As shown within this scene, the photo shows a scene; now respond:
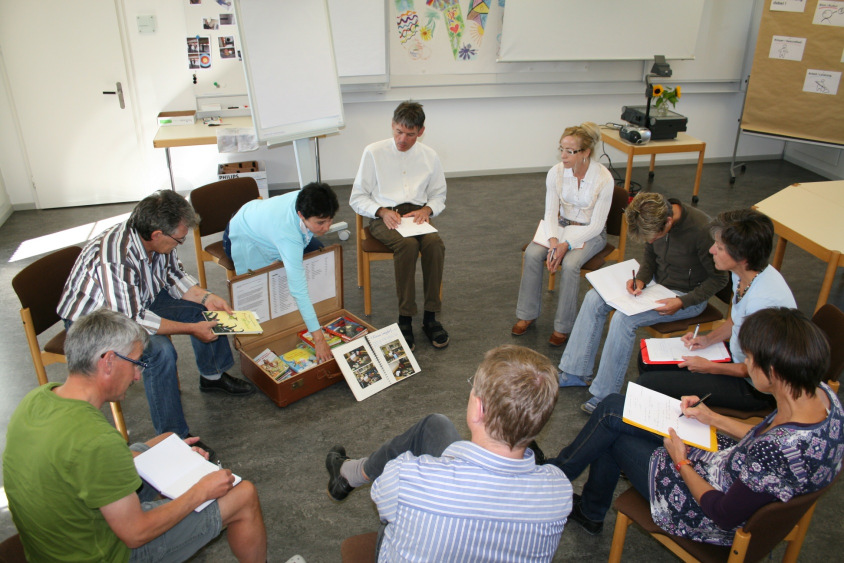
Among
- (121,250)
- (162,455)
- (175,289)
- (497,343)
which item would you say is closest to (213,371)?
(175,289)

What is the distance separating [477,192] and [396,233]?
2644mm

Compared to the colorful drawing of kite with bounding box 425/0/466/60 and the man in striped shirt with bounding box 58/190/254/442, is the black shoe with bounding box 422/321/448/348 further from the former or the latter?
the colorful drawing of kite with bounding box 425/0/466/60

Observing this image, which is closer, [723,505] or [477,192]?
[723,505]

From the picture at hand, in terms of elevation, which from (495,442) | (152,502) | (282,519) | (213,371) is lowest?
(282,519)

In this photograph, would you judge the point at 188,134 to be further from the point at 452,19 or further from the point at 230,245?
the point at 452,19

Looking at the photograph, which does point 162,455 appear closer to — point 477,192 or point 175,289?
point 175,289

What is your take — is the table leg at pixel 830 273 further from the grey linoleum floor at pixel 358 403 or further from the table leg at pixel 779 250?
the grey linoleum floor at pixel 358 403

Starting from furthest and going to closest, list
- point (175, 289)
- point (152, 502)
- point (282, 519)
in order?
1. point (175, 289)
2. point (282, 519)
3. point (152, 502)

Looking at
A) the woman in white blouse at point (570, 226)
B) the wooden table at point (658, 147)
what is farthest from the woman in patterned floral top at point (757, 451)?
the wooden table at point (658, 147)

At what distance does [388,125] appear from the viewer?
20.1 ft

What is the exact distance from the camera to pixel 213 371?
10.5 ft

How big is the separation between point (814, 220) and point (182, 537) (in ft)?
11.5

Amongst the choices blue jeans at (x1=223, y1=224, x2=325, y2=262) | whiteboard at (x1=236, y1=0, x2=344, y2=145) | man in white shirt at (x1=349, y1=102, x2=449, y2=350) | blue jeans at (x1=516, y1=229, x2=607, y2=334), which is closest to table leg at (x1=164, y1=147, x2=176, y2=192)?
whiteboard at (x1=236, y1=0, x2=344, y2=145)

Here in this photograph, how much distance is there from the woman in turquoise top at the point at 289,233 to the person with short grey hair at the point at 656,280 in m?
1.40
